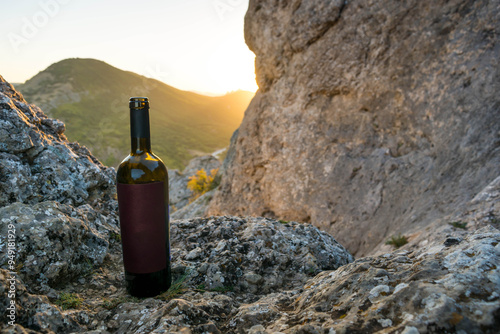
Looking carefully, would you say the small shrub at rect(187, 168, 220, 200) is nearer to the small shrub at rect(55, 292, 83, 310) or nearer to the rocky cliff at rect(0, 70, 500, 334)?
the rocky cliff at rect(0, 70, 500, 334)

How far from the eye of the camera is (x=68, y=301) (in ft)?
6.94

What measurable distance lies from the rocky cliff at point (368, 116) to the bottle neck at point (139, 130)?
20.0ft

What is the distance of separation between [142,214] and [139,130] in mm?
612

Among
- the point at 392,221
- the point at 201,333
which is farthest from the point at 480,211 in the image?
the point at 201,333

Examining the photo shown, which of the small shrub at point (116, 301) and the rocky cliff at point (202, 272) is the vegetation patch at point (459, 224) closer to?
the rocky cliff at point (202, 272)

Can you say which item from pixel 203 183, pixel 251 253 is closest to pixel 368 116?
pixel 251 253

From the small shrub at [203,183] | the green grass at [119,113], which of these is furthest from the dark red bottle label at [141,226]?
the green grass at [119,113]

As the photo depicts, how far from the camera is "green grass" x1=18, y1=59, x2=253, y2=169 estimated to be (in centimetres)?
6241

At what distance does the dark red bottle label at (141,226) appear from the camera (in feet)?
7.50

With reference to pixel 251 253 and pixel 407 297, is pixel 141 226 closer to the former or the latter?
pixel 251 253

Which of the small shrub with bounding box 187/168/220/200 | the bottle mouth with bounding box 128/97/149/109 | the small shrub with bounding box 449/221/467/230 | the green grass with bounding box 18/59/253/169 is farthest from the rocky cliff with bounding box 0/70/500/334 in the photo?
the green grass with bounding box 18/59/253/169

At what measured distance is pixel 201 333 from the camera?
5.97 feet

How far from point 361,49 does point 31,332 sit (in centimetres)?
1102

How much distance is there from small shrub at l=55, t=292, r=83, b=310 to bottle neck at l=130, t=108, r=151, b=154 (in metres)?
1.06
